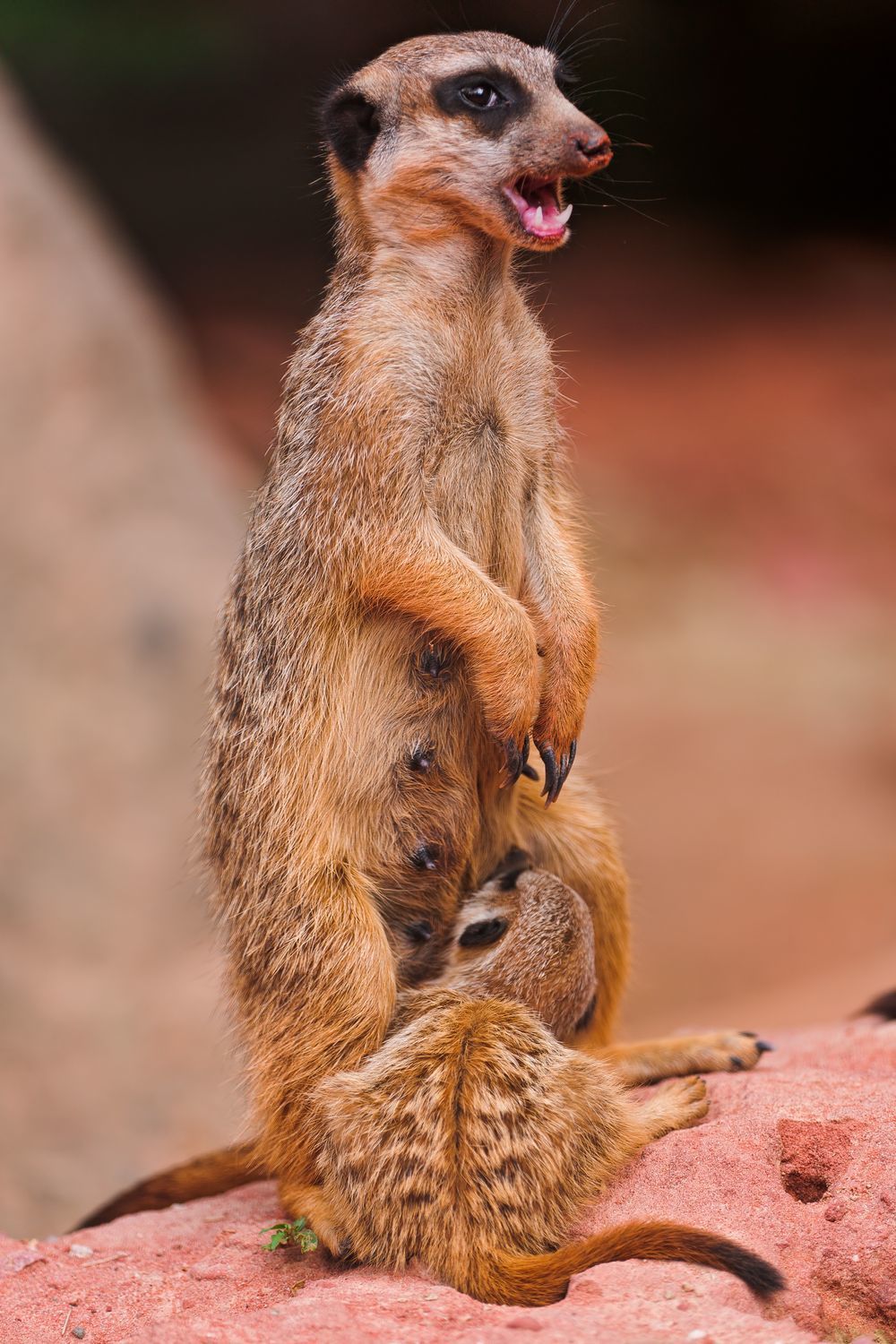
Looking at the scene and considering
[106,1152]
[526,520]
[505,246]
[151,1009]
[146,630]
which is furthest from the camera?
[146,630]

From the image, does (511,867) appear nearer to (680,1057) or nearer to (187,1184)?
(680,1057)

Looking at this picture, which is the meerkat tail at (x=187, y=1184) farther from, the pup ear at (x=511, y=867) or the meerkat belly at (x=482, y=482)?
the meerkat belly at (x=482, y=482)

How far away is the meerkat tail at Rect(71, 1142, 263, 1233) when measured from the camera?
3836 millimetres

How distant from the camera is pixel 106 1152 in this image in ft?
22.3

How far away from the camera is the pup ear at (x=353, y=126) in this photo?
331 centimetres

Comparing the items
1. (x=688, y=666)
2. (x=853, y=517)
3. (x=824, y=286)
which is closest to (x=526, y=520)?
(x=688, y=666)

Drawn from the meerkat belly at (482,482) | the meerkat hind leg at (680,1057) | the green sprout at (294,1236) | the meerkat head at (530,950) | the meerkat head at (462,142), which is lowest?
the green sprout at (294,1236)

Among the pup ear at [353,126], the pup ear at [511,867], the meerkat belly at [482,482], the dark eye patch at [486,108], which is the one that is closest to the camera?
the dark eye patch at [486,108]

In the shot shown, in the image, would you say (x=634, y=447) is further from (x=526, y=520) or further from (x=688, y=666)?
(x=526, y=520)

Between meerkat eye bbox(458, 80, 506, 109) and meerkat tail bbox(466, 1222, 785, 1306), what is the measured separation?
2.41 metres

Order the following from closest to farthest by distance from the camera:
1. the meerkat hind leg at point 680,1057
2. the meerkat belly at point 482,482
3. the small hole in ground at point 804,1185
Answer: the small hole in ground at point 804,1185, the meerkat belly at point 482,482, the meerkat hind leg at point 680,1057

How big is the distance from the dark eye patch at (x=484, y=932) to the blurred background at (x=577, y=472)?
0.84 metres

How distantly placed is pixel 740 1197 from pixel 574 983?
23.6 inches

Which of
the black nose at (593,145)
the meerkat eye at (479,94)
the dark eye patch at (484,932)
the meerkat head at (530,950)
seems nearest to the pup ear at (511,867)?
the meerkat head at (530,950)
